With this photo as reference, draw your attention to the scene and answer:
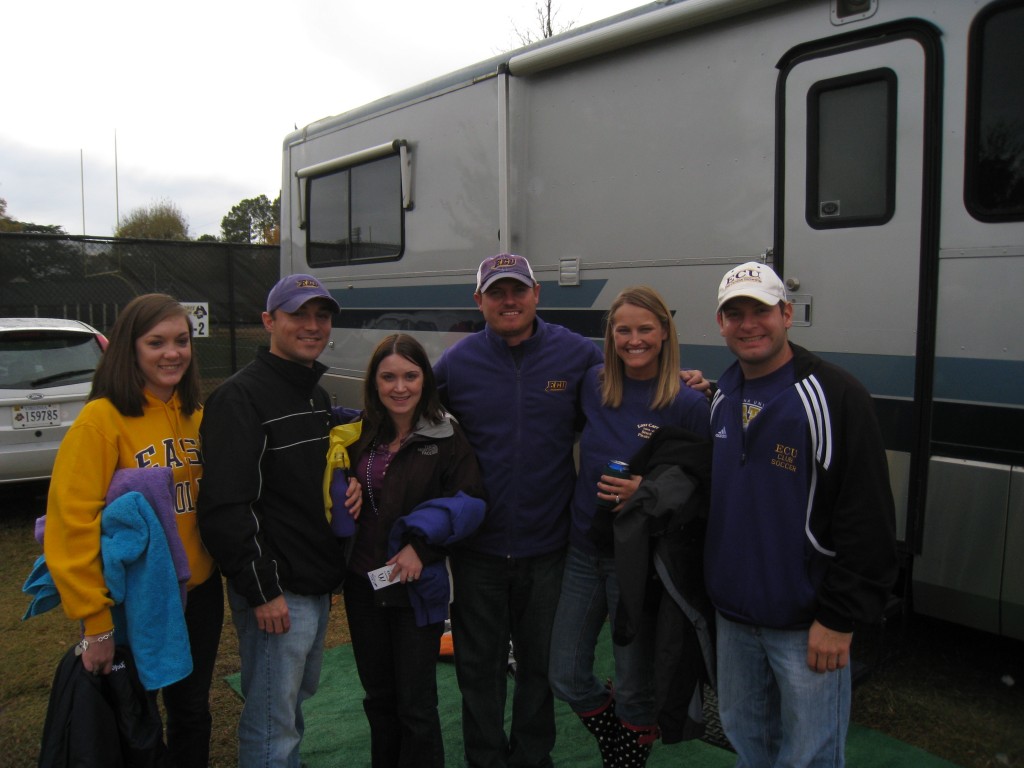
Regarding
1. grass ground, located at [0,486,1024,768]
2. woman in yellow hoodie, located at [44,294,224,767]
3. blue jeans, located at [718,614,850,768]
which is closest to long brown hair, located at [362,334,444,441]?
woman in yellow hoodie, located at [44,294,224,767]

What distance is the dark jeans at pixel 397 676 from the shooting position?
2561 millimetres

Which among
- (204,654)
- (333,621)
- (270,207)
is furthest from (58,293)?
(270,207)

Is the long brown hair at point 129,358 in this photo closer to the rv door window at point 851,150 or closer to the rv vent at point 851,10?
the rv door window at point 851,150

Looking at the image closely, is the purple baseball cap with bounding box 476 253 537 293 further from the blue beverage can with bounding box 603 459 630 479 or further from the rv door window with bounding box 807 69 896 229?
the rv door window with bounding box 807 69 896 229

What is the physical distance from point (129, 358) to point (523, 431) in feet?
4.05

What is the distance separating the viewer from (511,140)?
4492 mm

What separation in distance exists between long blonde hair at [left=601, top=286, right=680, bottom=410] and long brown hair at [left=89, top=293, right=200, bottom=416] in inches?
52.4

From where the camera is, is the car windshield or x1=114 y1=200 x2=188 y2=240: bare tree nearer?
the car windshield

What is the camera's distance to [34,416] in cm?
600

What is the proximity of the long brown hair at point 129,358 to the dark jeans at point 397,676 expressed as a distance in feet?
2.82

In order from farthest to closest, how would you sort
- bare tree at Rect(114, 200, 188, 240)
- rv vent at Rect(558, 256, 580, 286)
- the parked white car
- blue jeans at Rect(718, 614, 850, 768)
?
1. bare tree at Rect(114, 200, 188, 240)
2. the parked white car
3. rv vent at Rect(558, 256, 580, 286)
4. blue jeans at Rect(718, 614, 850, 768)

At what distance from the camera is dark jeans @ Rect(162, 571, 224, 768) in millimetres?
2500

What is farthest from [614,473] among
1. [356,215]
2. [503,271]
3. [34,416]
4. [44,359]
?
[44,359]

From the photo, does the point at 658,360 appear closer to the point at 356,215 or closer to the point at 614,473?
the point at 614,473
